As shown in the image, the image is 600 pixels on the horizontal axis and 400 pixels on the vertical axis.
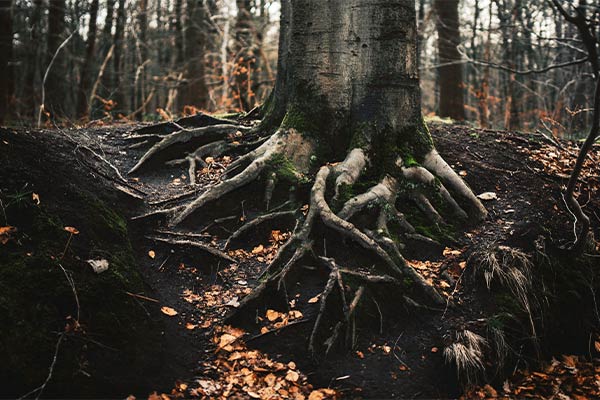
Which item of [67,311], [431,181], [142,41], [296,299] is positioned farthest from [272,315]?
[142,41]

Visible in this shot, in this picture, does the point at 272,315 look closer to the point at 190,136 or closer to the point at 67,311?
the point at 67,311

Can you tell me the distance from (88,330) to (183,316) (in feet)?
2.70

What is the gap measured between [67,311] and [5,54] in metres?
9.65

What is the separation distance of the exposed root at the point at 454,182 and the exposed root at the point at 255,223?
1.66 metres

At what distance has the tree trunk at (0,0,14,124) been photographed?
10.6 m

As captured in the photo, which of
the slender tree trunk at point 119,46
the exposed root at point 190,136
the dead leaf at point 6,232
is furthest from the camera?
the slender tree trunk at point 119,46

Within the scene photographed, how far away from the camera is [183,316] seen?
405 centimetres

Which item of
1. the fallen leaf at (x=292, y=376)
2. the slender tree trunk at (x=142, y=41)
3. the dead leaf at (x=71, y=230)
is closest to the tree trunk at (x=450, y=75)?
the slender tree trunk at (x=142, y=41)

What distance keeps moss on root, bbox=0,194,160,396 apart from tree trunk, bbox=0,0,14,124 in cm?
807

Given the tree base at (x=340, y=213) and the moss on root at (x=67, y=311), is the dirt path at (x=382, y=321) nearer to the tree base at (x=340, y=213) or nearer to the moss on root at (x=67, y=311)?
the tree base at (x=340, y=213)

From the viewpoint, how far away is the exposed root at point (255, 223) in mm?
4691

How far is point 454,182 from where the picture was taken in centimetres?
523

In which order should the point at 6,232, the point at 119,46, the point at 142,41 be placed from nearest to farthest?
the point at 6,232
the point at 119,46
the point at 142,41

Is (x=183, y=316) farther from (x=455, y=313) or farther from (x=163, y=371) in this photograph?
(x=455, y=313)
